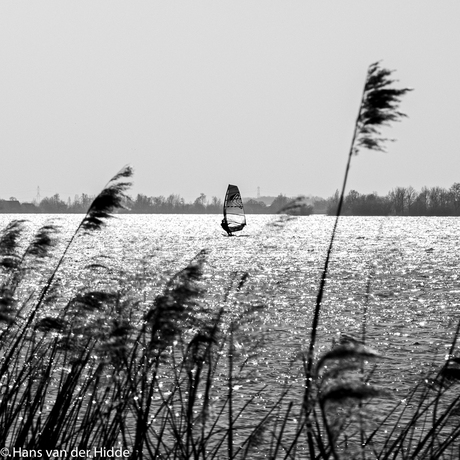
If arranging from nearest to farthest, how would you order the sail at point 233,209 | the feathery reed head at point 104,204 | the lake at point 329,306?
the feathery reed head at point 104,204
the lake at point 329,306
the sail at point 233,209

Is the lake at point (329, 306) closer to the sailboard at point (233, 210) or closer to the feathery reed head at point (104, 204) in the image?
the feathery reed head at point (104, 204)

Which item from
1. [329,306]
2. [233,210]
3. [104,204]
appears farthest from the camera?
[233,210]

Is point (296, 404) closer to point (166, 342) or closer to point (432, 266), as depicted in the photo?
point (166, 342)

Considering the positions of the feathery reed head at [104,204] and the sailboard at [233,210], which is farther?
the sailboard at [233,210]

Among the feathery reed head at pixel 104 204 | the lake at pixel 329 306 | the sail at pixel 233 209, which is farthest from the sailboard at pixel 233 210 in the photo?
the feathery reed head at pixel 104 204

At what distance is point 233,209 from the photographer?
91.9 m

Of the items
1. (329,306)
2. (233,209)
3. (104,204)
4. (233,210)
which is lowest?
(329,306)

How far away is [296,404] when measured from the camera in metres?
13.9

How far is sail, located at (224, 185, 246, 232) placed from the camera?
86.7 meters

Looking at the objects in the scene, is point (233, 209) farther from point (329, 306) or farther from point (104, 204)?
point (104, 204)

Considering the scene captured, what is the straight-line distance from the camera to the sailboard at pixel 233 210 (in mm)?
86738

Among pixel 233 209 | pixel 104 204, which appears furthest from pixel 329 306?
pixel 233 209

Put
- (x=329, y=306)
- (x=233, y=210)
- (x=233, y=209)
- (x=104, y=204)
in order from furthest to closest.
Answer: (x=233, y=210) < (x=233, y=209) < (x=329, y=306) < (x=104, y=204)

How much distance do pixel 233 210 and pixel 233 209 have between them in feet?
0.74
